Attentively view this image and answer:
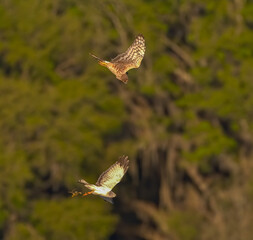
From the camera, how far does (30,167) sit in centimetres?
4478

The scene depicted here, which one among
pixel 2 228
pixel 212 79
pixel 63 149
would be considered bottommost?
pixel 2 228

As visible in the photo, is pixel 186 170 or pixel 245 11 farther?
pixel 186 170

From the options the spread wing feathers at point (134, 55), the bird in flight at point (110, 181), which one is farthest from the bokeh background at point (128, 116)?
the bird in flight at point (110, 181)

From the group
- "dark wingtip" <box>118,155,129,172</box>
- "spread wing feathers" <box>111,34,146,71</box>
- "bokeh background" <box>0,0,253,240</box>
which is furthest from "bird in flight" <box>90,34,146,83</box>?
"bokeh background" <box>0,0,253,240</box>

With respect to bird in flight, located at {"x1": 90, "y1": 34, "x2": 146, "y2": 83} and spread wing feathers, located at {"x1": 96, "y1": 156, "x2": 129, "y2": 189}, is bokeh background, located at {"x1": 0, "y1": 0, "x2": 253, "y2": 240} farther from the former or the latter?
spread wing feathers, located at {"x1": 96, "y1": 156, "x2": 129, "y2": 189}

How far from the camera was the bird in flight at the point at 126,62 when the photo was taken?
62.1 ft

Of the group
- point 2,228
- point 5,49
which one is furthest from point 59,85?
point 2,228

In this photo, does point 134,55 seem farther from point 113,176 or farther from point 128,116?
point 128,116

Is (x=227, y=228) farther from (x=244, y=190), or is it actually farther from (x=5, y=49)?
(x=5, y=49)

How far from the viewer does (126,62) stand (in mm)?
19562

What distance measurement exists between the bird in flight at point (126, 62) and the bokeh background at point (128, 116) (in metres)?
22.0

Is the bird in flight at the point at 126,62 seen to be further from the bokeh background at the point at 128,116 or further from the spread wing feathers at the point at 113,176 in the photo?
the bokeh background at the point at 128,116

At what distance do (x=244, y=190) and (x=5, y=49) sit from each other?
888 centimetres

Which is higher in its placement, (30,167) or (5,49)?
(5,49)
